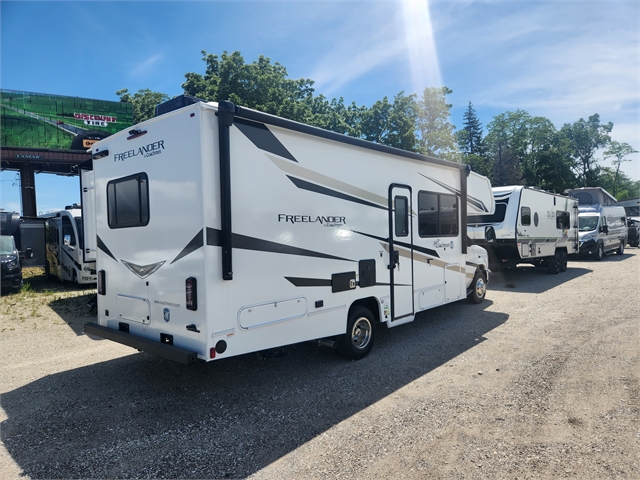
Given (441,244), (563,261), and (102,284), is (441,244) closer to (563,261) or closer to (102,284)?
(102,284)

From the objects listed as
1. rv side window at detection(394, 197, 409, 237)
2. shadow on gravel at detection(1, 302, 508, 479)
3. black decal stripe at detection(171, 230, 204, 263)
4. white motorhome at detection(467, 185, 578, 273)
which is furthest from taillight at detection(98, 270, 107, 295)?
white motorhome at detection(467, 185, 578, 273)

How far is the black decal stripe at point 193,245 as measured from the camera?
402 cm

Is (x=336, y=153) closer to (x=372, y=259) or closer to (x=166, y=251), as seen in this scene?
(x=372, y=259)

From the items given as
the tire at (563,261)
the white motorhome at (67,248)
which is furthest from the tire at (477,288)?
the white motorhome at (67,248)

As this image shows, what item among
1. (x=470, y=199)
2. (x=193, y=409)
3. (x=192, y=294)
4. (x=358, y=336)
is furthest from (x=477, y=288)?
(x=192, y=294)

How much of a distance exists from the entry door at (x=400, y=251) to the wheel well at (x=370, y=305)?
0.82 feet

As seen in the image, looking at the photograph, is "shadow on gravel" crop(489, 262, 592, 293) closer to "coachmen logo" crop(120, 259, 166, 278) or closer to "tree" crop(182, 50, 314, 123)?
"coachmen logo" crop(120, 259, 166, 278)

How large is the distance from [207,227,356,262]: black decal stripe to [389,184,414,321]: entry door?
1.53 metres

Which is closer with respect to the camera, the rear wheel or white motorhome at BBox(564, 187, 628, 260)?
the rear wheel

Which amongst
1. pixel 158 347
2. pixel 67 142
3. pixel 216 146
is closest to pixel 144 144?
pixel 216 146

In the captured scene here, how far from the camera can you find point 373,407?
429cm

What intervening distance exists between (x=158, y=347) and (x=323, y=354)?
93.6 inches

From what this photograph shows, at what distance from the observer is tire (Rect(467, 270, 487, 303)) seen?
893 cm

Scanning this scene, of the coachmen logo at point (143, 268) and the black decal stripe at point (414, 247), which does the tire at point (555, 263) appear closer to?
the black decal stripe at point (414, 247)
